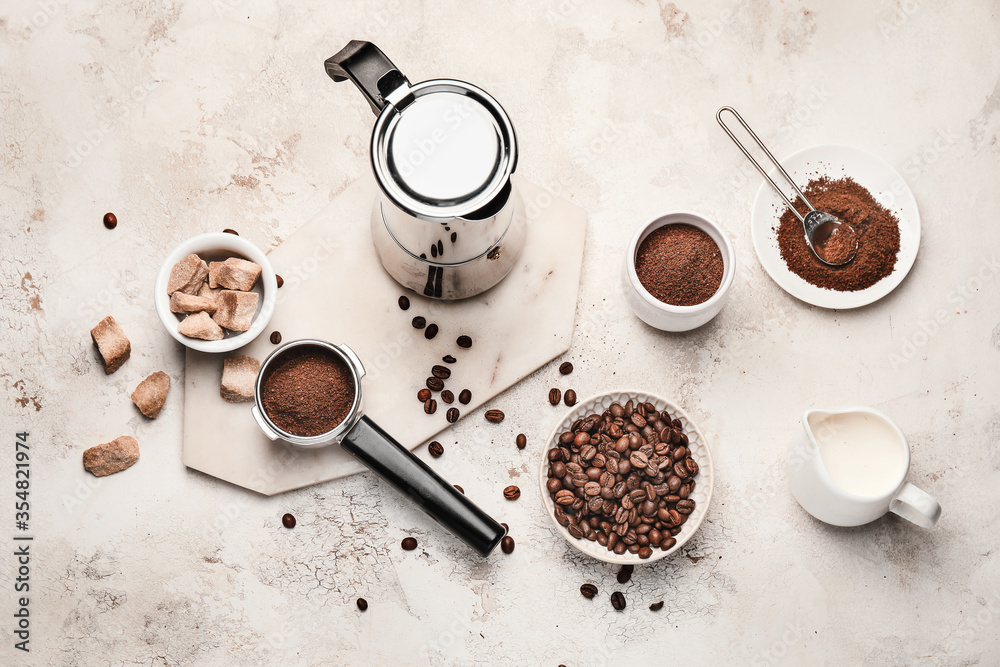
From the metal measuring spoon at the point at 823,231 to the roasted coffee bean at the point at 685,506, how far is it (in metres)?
0.50

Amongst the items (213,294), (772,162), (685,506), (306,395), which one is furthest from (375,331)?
(772,162)

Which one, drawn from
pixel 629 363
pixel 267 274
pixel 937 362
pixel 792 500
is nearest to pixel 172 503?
pixel 267 274

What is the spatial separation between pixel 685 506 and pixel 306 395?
0.67m

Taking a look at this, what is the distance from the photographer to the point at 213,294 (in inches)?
47.9

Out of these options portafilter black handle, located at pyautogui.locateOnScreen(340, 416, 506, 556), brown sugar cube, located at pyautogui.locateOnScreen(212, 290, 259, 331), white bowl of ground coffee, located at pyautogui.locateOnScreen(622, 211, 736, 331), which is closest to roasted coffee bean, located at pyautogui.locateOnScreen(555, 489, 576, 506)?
portafilter black handle, located at pyautogui.locateOnScreen(340, 416, 506, 556)

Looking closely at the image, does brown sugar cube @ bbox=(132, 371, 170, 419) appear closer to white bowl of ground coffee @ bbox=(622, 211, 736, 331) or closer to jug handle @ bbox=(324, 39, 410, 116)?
jug handle @ bbox=(324, 39, 410, 116)

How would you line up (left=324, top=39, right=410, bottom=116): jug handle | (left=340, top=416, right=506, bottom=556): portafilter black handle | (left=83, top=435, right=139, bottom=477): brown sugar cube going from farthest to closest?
(left=83, top=435, right=139, bottom=477): brown sugar cube, (left=340, top=416, right=506, bottom=556): portafilter black handle, (left=324, top=39, right=410, bottom=116): jug handle

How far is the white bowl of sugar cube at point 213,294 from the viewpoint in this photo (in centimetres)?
118

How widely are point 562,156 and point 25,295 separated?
1.03 meters

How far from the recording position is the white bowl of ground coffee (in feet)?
3.94

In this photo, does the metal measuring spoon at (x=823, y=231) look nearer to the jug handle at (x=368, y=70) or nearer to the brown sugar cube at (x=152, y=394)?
the jug handle at (x=368, y=70)

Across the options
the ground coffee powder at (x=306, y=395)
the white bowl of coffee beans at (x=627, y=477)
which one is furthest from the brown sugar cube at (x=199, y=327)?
the white bowl of coffee beans at (x=627, y=477)

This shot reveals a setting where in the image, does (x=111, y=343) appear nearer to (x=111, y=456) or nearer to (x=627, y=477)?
(x=111, y=456)

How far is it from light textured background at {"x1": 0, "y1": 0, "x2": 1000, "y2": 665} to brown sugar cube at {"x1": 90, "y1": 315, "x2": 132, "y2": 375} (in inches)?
1.1
